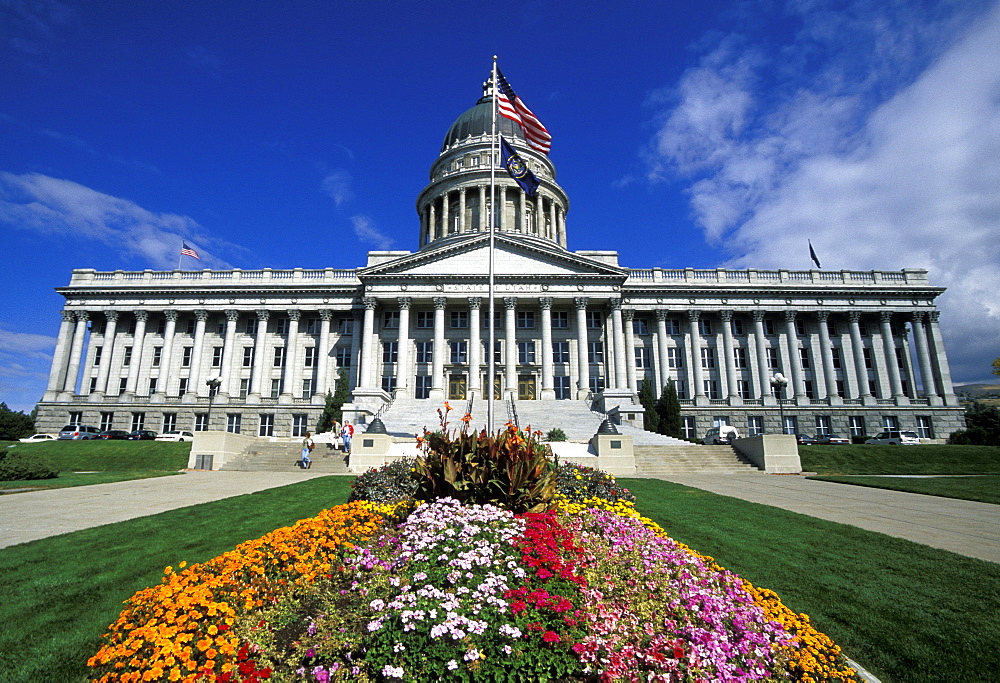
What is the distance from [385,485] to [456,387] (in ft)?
125

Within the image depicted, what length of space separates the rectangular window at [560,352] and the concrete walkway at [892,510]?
2922cm

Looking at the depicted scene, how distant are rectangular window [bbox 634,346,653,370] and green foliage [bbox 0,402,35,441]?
59.6 meters

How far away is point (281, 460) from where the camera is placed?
101 feet

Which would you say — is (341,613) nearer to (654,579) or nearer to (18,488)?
(654,579)

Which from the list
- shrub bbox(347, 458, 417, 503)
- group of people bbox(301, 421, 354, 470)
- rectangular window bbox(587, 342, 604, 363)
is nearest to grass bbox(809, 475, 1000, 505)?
shrub bbox(347, 458, 417, 503)

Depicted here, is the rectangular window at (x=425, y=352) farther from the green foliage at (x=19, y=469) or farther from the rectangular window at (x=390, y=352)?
the green foliage at (x=19, y=469)

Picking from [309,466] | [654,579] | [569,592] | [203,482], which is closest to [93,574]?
[569,592]

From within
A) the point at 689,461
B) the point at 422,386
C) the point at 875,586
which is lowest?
the point at 875,586

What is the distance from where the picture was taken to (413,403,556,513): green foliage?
9.25 meters

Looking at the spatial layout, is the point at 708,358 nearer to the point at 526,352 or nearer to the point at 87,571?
the point at 526,352

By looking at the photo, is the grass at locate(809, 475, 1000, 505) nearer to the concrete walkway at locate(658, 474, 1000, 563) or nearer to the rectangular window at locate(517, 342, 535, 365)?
the concrete walkway at locate(658, 474, 1000, 563)

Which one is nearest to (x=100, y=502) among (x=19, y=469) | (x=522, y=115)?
(x=19, y=469)

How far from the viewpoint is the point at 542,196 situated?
6831 centimetres

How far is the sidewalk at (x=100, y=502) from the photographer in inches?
451
